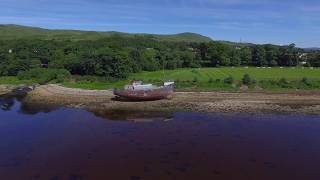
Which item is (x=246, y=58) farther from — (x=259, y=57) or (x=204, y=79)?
(x=204, y=79)

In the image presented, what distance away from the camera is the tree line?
282 feet

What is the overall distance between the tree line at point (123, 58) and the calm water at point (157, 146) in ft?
105

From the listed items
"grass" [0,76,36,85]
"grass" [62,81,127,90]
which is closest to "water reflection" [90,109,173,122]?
"grass" [62,81,127,90]

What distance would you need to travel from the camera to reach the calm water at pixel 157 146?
104ft

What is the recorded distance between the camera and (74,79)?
→ 83875 millimetres

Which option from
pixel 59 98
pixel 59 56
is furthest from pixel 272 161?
pixel 59 56

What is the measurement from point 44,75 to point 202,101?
128 feet

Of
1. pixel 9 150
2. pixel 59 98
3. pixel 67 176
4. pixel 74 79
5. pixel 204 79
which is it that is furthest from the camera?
pixel 74 79

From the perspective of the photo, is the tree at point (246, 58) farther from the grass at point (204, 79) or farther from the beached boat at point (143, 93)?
the beached boat at point (143, 93)

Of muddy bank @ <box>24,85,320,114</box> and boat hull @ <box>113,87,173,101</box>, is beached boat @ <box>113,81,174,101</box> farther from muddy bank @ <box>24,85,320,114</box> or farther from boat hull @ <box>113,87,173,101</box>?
muddy bank @ <box>24,85,320,114</box>

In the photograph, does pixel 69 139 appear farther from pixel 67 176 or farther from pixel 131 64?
pixel 131 64

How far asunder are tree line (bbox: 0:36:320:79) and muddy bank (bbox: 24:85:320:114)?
700 inches

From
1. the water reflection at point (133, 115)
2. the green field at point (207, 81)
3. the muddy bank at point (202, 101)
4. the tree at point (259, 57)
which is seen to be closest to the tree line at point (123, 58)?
the tree at point (259, 57)

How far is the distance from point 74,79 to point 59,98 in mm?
18784
